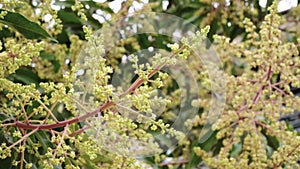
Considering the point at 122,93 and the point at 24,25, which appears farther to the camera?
the point at 24,25

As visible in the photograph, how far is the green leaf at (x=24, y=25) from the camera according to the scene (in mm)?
1189

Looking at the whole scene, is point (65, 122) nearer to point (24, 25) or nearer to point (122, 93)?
point (122, 93)

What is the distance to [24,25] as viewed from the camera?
1.22 m

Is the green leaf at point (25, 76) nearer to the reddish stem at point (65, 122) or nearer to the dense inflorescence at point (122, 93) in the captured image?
the dense inflorescence at point (122, 93)

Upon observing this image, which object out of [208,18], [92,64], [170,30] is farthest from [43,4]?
[208,18]

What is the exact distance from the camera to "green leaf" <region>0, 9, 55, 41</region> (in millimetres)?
1189

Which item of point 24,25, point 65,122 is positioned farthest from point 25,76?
point 65,122

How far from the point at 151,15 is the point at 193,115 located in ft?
1.25

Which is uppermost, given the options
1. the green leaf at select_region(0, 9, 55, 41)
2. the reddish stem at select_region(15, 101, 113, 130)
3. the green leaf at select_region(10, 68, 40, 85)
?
the green leaf at select_region(0, 9, 55, 41)

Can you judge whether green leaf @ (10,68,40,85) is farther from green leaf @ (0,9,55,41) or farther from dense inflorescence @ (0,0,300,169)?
green leaf @ (0,9,55,41)

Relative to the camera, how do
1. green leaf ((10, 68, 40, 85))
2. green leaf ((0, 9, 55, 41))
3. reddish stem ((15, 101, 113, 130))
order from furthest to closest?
green leaf ((10, 68, 40, 85))
green leaf ((0, 9, 55, 41))
reddish stem ((15, 101, 113, 130))

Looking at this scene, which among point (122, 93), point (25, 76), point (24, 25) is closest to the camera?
point (122, 93)

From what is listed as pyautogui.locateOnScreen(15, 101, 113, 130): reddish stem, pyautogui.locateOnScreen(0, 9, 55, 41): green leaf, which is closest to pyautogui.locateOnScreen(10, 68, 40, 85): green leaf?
pyautogui.locateOnScreen(0, 9, 55, 41): green leaf

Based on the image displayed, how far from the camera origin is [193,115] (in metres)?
1.79
